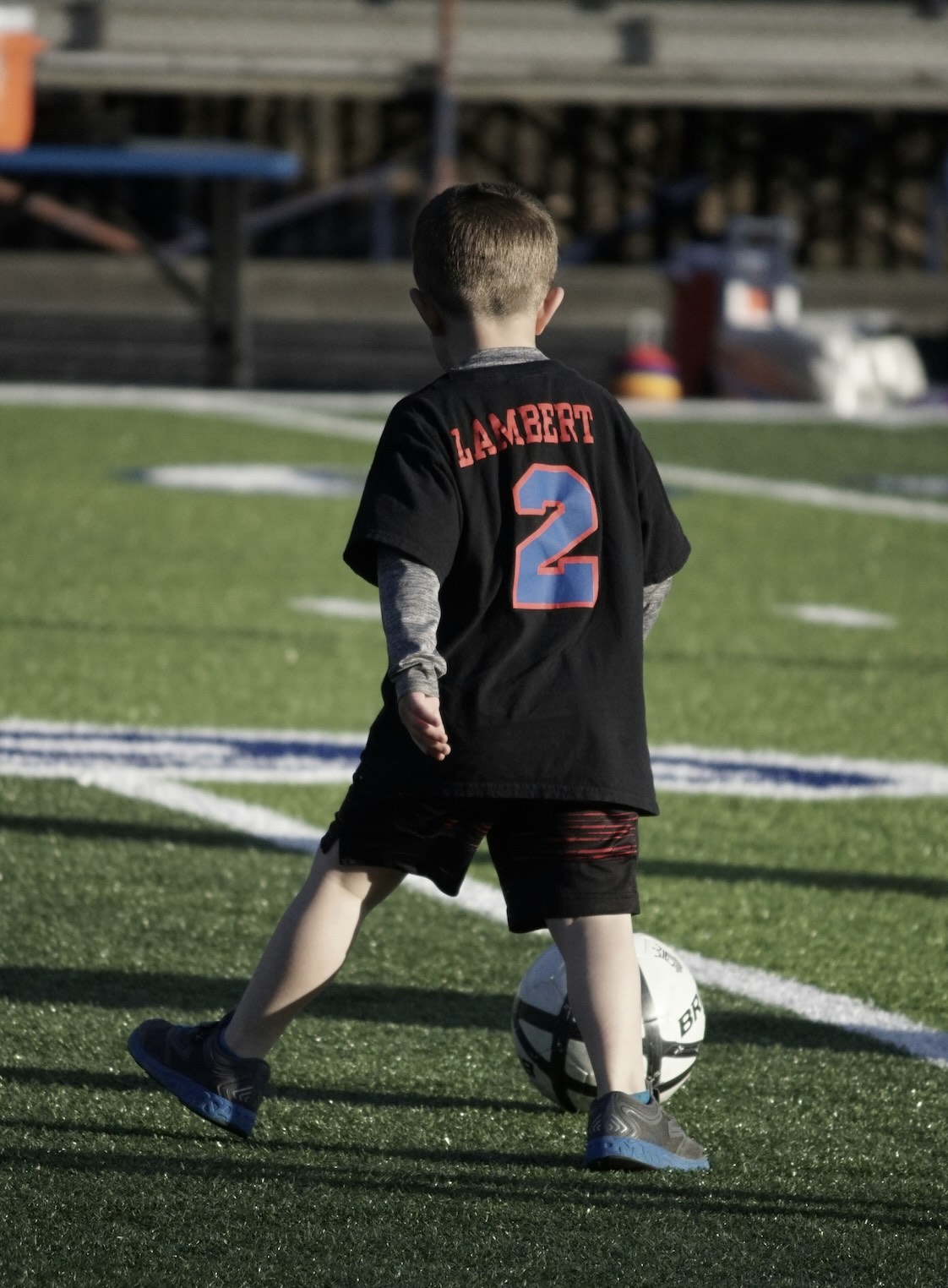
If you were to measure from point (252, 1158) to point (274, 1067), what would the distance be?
0.49 metres

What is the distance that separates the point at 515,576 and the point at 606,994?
0.63 meters

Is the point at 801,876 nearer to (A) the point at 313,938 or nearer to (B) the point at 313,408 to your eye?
(A) the point at 313,938

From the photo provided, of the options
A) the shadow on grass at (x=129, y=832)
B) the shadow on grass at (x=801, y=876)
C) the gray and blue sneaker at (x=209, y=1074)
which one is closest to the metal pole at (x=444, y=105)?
the shadow on grass at (x=129, y=832)

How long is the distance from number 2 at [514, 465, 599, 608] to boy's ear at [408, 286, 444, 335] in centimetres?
29

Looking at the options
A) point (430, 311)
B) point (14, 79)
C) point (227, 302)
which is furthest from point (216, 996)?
point (227, 302)

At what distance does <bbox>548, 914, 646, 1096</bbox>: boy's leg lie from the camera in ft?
11.2

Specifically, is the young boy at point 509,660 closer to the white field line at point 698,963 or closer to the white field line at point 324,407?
the white field line at point 698,963

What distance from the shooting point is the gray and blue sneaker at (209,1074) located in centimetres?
351

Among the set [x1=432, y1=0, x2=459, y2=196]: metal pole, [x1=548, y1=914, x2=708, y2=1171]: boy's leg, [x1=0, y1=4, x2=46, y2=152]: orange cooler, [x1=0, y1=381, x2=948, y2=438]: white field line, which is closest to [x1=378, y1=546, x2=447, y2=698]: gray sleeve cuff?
[x1=548, y1=914, x2=708, y2=1171]: boy's leg

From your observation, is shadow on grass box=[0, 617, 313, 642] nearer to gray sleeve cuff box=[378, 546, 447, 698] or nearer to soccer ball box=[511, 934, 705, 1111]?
soccer ball box=[511, 934, 705, 1111]

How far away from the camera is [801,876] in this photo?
552 cm

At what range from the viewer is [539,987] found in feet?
12.6

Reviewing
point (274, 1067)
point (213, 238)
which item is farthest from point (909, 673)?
point (213, 238)

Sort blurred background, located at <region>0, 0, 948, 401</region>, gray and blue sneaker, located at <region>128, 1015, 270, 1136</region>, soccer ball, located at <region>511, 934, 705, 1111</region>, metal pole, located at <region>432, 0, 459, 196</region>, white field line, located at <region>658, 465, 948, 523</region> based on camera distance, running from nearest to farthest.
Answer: gray and blue sneaker, located at <region>128, 1015, 270, 1136</region>, soccer ball, located at <region>511, 934, 705, 1111</region>, white field line, located at <region>658, 465, 948, 523</region>, blurred background, located at <region>0, 0, 948, 401</region>, metal pole, located at <region>432, 0, 459, 196</region>
